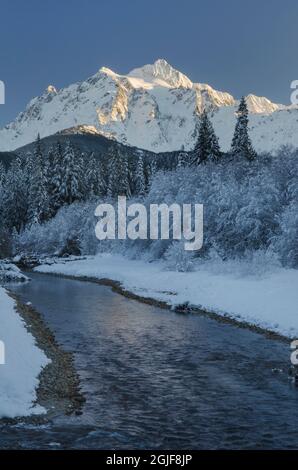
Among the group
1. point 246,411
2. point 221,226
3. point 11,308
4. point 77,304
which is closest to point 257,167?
point 221,226

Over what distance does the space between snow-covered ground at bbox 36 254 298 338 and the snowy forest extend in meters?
2.11

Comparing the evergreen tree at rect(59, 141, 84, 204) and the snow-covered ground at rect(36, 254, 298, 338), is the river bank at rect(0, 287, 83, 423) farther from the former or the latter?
the evergreen tree at rect(59, 141, 84, 204)

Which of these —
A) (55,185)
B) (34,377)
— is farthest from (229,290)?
(55,185)

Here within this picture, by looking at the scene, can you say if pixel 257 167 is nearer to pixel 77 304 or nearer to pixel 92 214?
pixel 77 304

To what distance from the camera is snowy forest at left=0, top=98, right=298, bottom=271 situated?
133ft

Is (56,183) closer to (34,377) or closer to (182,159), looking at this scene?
(182,159)

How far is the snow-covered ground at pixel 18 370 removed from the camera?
45.1 ft

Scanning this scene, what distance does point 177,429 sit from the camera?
1312cm

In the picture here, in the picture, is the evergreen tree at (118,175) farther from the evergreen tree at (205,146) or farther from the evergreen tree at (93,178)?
the evergreen tree at (205,146)

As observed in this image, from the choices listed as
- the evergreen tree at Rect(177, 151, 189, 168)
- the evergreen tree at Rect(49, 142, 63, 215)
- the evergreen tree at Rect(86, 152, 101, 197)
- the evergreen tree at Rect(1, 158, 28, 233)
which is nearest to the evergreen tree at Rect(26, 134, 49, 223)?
the evergreen tree at Rect(49, 142, 63, 215)

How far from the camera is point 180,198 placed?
5359cm

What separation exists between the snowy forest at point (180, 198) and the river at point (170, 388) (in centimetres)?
1223

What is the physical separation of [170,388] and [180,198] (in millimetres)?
37976

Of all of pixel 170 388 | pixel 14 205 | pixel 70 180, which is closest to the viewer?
pixel 170 388
